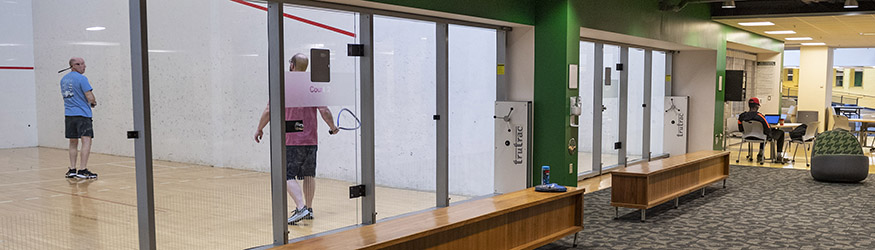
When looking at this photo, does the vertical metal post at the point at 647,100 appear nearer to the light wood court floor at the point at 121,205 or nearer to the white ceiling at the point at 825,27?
the white ceiling at the point at 825,27

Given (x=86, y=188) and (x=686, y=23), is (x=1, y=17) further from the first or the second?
(x=686, y=23)

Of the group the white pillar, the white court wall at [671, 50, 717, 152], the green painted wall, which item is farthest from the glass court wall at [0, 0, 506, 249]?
the white pillar

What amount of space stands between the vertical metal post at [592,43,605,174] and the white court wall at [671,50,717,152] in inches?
114

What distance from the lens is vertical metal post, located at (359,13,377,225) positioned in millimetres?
5887

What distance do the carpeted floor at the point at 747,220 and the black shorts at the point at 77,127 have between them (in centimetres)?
334

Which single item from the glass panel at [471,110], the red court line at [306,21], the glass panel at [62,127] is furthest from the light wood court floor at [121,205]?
the glass panel at [471,110]

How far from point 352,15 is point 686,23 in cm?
666

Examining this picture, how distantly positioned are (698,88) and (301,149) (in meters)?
8.60

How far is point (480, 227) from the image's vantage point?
4645 millimetres

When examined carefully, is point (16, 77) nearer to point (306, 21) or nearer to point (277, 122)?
point (277, 122)

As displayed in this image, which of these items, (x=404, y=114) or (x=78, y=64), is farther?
(x=404, y=114)

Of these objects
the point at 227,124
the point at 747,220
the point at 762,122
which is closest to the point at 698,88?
the point at 762,122

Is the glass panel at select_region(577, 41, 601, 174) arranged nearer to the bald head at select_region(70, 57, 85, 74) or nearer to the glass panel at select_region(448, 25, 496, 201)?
the glass panel at select_region(448, 25, 496, 201)

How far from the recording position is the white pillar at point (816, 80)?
17.0 meters
